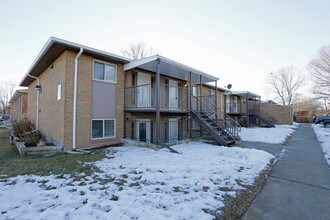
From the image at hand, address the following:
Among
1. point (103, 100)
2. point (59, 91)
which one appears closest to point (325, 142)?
point (103, 100)

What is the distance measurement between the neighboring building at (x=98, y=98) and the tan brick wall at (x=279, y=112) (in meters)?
19.5

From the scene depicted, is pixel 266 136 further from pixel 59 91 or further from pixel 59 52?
pixel 59 52

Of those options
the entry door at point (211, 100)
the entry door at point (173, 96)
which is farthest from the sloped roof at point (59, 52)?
the entry door at point (211, 100)

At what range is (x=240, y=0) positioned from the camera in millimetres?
11516

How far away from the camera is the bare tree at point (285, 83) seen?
47.9 m

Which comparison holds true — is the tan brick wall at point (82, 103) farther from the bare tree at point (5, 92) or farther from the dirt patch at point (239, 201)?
the bare tree at point (5, 92)

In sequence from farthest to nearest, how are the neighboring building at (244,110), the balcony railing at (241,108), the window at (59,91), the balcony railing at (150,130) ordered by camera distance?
1. the balcony railing at (241,108)
2. the neighboring building at (244,110)
3. the balcony railing at (150,130)
4. the window at (59,91)

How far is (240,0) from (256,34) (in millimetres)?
3931

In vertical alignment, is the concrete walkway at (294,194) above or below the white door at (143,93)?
below

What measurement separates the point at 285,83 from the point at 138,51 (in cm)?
4134

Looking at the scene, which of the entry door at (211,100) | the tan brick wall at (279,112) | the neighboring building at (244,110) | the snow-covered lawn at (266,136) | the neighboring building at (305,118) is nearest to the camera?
the snow-covered lawn at (266,136)

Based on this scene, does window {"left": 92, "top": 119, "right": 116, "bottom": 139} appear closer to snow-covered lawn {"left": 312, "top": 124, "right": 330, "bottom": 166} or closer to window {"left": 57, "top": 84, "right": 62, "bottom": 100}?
window {"left": 57, "top": 84, "right": 62, "bottom": 100}

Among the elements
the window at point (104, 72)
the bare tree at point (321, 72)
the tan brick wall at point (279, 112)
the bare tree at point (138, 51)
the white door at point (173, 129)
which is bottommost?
the white door at point (173, 129)

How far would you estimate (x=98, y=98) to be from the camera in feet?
28.9
